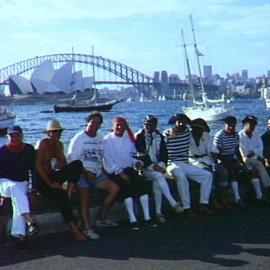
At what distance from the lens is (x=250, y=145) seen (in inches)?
326

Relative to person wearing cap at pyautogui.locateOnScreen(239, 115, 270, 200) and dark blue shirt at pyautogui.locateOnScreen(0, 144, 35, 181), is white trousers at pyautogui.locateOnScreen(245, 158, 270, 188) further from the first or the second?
dark blue shirt at pyautogui.locateOnScreen(0, 144, 35, 181)

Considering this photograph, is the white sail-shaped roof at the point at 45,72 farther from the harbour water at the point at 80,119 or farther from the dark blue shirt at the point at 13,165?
the dark blue shirt at the point at 13,165

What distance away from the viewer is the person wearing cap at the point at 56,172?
628cm

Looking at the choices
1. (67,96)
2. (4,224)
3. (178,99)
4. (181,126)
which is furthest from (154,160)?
(178,99)

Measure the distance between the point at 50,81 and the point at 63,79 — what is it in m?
2.83

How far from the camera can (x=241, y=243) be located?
582 centimetres

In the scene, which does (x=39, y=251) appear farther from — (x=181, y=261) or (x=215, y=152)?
(x=215, y=152)

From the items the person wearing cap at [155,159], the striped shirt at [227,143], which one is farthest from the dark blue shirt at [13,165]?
the striped shirt at [227,143]

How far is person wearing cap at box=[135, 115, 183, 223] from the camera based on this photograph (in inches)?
277

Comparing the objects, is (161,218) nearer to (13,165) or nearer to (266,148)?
(13,165)

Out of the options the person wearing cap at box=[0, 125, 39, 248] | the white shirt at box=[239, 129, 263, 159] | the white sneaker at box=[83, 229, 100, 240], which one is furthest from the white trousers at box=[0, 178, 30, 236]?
the white shirt at box=[239, 129, 263, 159]

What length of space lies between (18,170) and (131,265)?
5.86 feet

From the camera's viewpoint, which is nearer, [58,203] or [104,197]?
[58,203]

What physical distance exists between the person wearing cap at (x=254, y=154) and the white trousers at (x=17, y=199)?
3.48 metres
